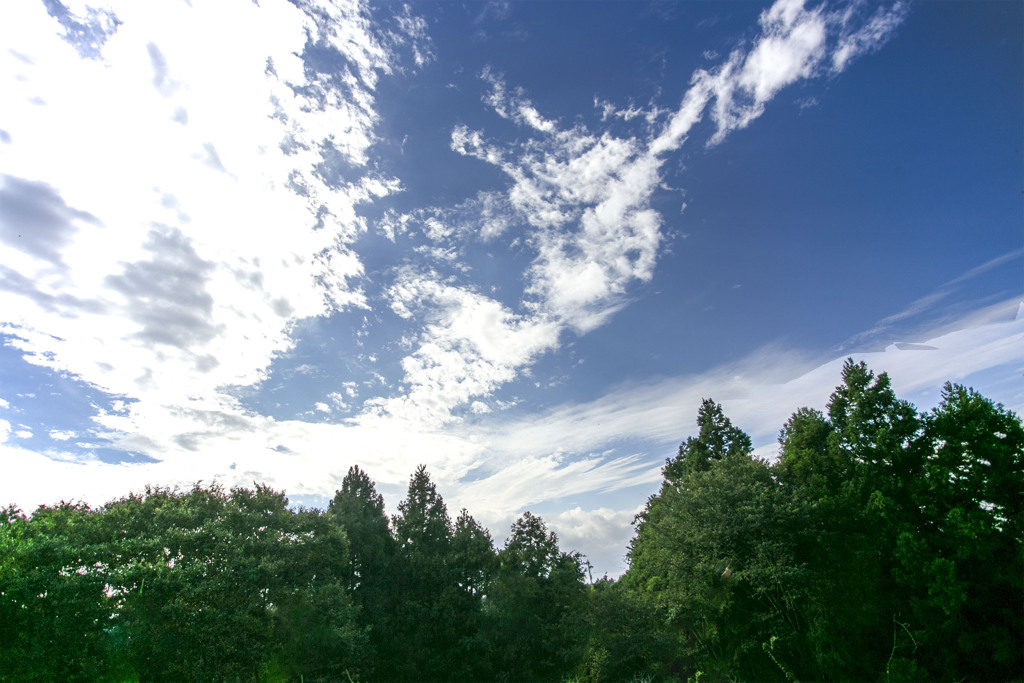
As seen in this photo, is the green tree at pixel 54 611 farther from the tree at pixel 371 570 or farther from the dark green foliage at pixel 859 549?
the dark green foliage at pixel 859 549

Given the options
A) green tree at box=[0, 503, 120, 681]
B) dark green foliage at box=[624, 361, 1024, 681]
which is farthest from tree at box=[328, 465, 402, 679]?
dark green foliage at box=[624, 361, 1024, 681]

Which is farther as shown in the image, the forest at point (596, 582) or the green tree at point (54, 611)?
the forest at point (596, 582)

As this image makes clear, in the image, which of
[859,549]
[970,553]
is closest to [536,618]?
[859,549]

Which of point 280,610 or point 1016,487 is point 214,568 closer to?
point 280,610

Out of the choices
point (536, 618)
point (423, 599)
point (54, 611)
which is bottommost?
point (536, 618)

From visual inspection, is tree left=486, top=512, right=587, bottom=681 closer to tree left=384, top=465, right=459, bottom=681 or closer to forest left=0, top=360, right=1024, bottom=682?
forest left=0, top=360, right=1024, bottom=682

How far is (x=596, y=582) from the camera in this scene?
135 feet

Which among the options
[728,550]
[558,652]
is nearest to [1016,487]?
[728,550]

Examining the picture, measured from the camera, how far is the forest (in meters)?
25.2

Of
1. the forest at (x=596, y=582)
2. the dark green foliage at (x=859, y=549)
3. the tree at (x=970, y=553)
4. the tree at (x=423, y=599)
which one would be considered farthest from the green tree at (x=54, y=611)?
the tree at (x=970, y=553)

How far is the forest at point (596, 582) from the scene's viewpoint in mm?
25234

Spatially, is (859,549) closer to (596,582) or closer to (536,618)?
(596,582)

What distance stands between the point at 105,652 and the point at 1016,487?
49.3 m

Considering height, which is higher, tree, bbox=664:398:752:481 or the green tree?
tree, bbox=664:398:752:481
